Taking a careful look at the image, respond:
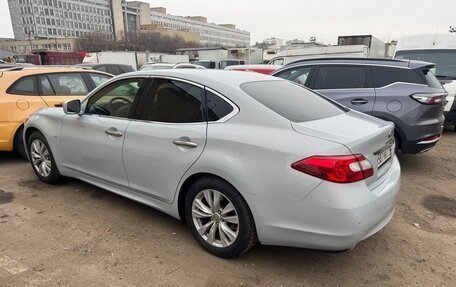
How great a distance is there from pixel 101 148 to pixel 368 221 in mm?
2672

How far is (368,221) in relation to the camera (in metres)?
2.56

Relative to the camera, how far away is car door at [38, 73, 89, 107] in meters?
5.91

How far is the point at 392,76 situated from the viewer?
5312 millimetres

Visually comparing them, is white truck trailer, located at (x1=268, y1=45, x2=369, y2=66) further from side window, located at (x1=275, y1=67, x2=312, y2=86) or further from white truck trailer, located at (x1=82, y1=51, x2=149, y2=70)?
white truck trailer, located at (x1=82, y1=51, x2=149, y2=70)

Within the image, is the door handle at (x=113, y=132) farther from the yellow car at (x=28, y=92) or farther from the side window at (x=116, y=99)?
the yellow car at (x=28, y=92)

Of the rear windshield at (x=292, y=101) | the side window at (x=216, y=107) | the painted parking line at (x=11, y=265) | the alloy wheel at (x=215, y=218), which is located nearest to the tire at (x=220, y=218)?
the alloy wheel at (x=215, y=218)

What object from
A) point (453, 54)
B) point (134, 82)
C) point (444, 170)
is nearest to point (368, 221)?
point (134, 82)

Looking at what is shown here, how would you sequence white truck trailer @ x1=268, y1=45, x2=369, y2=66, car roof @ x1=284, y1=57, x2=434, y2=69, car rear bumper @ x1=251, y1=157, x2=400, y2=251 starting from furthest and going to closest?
1. white truck trailer @ x1=268, y1=45, x2=369, y2=66
2. car roof @ x1=284, y1=57, x2=434, y2=69
3. car rear bumper @ x1=251, y1=157, x2=400, y2=251

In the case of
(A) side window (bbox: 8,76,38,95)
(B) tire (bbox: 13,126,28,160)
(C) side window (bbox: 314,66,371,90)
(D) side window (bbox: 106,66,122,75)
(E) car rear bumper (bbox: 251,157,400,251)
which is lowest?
(B) tire (bbox: 13,126,28,160)

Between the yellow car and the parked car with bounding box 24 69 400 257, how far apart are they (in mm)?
2059

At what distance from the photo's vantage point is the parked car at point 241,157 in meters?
2.52

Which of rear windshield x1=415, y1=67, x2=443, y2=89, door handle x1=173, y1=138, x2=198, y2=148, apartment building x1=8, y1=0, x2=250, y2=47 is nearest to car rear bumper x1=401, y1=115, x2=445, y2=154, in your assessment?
rear windshield x1=415, y1=67, x2=443, y2=89

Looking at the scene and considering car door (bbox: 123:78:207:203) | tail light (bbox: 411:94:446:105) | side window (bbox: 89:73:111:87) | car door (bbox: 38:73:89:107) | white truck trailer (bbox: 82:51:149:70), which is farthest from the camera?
white truck trailer (bbox: 82:51:149:70)

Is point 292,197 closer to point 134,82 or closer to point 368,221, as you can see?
point 368,221
